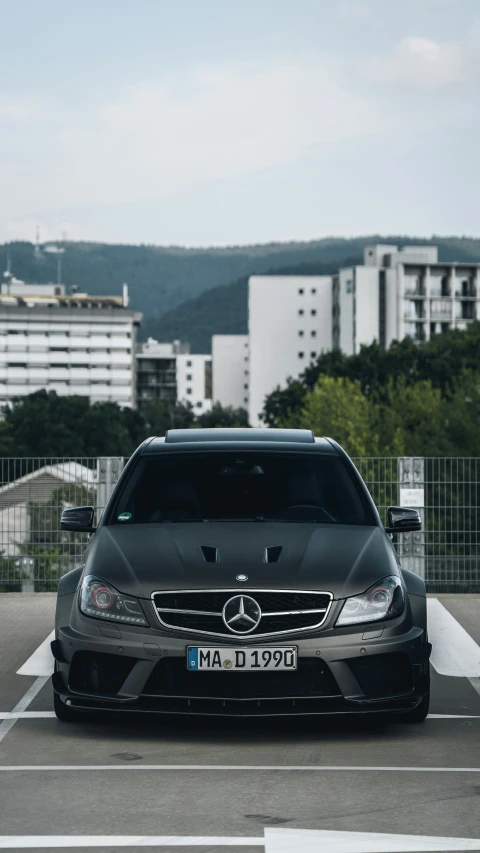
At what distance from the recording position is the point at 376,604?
7008 mm

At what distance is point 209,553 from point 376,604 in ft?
2.77

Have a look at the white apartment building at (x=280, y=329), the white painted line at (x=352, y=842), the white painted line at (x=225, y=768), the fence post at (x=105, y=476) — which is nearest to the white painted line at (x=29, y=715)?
the white painted line at (x=225, y=768)

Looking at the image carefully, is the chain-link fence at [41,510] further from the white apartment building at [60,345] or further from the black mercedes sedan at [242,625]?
the white apartment building at [60,345]

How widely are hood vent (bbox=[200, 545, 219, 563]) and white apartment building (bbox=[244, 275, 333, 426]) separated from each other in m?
161

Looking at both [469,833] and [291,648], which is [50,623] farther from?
[469,833]

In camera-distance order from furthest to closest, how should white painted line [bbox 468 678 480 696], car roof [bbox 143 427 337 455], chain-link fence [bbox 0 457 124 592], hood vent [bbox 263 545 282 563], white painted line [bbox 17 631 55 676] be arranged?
1. chain-link fence [bbox 0 457 124 592]
2. white painted line [bbox 17 631 55 676]
3. white painted line [bbox 468 678 480 696]
4. car roof [bbox 143 427 337 455]
5. hood vent [bbox 263 545 282 563]

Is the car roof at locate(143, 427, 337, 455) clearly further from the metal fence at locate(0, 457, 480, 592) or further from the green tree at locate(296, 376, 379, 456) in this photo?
the green tree at locate(296, 376, 379, 456)

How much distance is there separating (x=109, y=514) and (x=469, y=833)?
3349 mm

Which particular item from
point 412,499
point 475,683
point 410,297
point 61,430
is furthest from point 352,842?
point 410,297

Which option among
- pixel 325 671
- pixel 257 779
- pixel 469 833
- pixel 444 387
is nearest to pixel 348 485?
pixel 325 671

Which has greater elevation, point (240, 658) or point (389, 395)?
point (240, 658)

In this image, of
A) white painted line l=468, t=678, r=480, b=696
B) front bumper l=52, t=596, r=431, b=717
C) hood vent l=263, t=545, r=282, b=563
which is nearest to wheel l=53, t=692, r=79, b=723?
front bumper l=52, t=596, r=431, b=717

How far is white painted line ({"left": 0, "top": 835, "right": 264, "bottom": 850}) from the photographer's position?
5.04m

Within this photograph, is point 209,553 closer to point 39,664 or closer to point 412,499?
point 39,664
